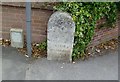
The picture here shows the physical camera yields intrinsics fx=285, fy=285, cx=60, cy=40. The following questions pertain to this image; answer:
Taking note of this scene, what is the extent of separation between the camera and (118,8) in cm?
706

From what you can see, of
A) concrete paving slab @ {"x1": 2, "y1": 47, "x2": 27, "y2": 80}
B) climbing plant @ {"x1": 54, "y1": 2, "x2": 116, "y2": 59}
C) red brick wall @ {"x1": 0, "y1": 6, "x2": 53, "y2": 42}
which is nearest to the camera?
concrete paving slab @ {"x1": 2, "y1": 47, "x2": 27, "y2": 80}

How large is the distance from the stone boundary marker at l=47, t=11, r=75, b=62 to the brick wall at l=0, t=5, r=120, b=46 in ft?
1.50

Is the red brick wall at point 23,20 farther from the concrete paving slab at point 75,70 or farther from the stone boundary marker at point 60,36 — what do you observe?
the concrete paving slab at point 75,70

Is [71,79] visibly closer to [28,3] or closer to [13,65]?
[13,65]

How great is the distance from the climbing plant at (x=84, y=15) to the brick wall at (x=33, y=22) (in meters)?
0.41

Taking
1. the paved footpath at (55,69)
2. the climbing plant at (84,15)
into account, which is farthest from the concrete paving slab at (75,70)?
the climbing plant at (84,15)

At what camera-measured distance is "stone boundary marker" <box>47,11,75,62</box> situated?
611 centimetres

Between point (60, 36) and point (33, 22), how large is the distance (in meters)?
0.85

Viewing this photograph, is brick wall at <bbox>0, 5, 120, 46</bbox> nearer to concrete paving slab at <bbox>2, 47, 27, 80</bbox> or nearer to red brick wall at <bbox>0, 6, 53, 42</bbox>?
red brick wall at <bbox>0, 6, 53, 42</bbox>

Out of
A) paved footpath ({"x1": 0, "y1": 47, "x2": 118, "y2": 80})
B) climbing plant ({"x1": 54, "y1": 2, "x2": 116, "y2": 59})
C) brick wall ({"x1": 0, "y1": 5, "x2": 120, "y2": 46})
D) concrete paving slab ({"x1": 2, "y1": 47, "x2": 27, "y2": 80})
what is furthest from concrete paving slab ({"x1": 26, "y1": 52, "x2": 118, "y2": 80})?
brick wall ({"x1": 0, "y1": 5, "x2": 120, "y2": 46})

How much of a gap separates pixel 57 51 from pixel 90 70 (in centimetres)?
86

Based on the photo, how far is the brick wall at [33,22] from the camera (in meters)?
6.59

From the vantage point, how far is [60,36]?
6254 millimetres

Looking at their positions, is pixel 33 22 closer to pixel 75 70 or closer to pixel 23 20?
pixel 23 20
